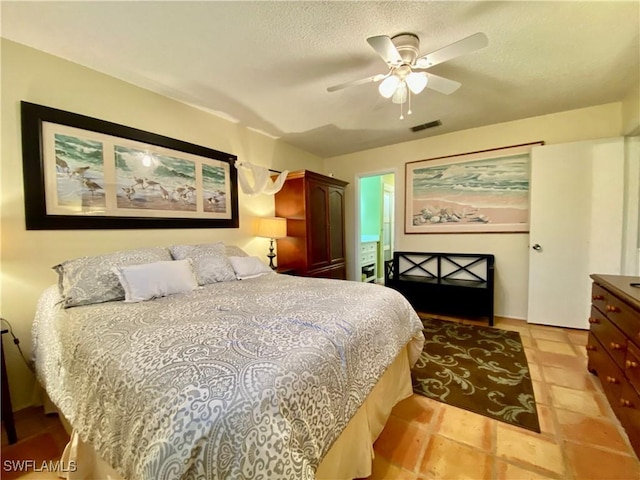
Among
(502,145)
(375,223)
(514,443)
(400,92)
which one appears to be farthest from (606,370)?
(375,223)

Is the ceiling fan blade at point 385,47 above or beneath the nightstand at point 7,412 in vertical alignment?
above

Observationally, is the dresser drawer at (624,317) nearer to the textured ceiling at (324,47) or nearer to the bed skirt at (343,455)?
the bed skirt at (343,455)

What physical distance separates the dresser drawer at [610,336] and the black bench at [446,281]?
1.14 meters

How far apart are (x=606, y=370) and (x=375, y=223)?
4119 millimetres

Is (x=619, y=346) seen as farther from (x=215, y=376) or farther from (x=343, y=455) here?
(x=215, y=376)

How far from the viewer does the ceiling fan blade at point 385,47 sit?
55.8 inches

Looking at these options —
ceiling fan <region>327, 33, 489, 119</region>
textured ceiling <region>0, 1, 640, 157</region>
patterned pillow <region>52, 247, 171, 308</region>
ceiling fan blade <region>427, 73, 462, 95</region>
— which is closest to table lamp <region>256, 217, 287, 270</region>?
textured ceiling <region>0, 1, 640, 157</region>

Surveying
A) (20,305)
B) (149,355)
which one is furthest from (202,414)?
(20,305)

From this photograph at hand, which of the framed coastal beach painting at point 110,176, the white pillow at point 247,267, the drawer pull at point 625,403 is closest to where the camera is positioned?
the drawer pull at point 625,403

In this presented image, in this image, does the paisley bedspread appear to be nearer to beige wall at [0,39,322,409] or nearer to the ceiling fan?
beige wall at [0,39,322,409]

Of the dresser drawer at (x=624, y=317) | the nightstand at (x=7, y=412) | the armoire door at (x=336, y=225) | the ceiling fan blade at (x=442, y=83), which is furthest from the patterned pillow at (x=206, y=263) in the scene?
the dresser drawer at (x=624, y=317)

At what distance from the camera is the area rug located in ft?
5.65

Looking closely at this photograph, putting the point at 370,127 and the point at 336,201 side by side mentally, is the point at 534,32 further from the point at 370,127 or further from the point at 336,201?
the point at 336,201

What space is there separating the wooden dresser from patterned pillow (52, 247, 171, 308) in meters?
2.99
